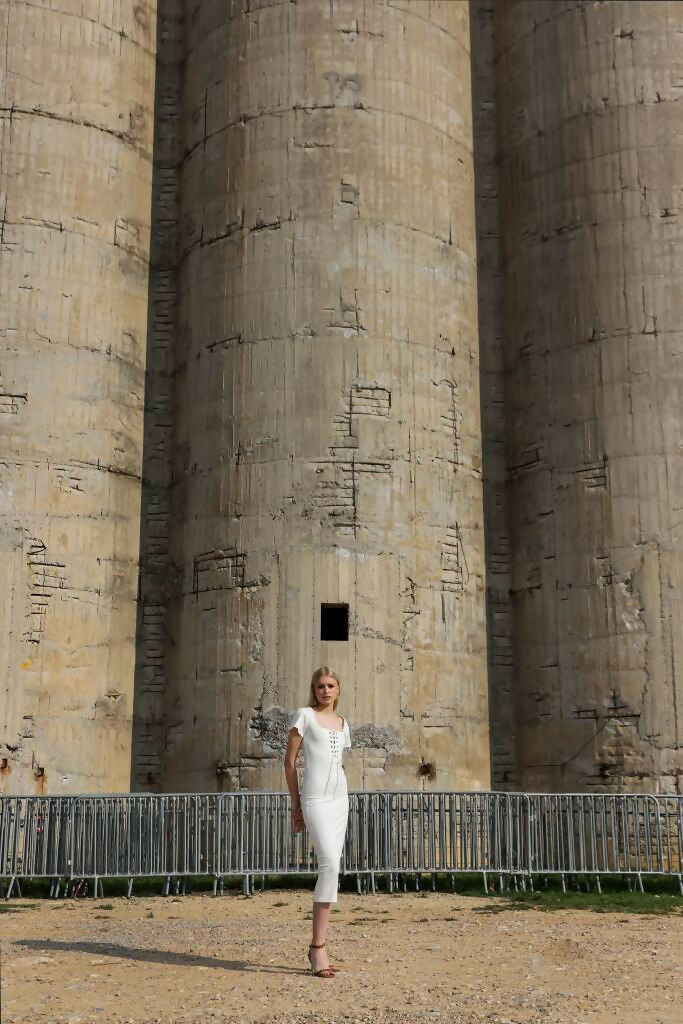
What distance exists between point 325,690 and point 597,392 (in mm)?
13756

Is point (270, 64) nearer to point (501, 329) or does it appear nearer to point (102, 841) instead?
point (501, 329)

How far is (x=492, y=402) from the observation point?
2378 centimetres

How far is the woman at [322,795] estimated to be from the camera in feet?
29.1

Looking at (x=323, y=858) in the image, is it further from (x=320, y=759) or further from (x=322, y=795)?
(x=320, y=759)

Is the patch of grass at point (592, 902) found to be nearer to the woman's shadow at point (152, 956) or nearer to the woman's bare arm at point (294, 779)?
the woman's shadow at point (152, 956)

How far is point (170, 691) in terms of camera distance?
21438 mm

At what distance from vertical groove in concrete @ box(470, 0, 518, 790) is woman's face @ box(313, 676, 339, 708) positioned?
13127 millimetres

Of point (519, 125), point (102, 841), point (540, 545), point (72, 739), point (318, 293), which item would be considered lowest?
point (102, 841)

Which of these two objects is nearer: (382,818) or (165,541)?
(382,818)

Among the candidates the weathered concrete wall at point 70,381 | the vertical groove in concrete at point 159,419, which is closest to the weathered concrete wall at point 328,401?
the vertical groove in concrete at point 159,419

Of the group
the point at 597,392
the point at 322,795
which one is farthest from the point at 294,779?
the point at 597,392

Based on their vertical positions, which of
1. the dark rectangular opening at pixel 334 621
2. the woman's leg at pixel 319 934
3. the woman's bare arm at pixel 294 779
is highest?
the dark rectangular opening at pixel 334 621

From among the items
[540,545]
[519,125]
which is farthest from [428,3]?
[540,545]

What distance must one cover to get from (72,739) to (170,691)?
74.5 inches
